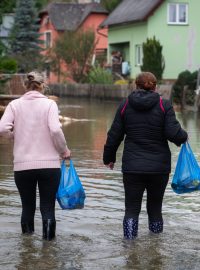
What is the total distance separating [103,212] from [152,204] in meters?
1.69

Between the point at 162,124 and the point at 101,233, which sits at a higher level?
the point at 162,124

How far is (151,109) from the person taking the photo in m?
7.52

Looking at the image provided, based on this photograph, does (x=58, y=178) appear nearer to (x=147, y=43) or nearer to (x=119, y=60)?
(x=147, y=43)

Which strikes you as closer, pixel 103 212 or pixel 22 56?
pixel 103 212

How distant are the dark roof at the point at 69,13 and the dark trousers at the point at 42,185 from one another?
206ft

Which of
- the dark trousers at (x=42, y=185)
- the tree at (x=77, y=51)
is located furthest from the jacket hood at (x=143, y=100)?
the tree at (x=77, y=51)

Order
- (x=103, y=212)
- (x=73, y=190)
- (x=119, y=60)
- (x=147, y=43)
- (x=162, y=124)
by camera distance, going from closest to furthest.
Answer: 1. (x=162, y=124)
2. (x=73, y=190)
3. (x=103, y=212)
4. (x=147, y=43)
5. (x=119, y=60)

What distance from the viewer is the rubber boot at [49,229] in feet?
25.1

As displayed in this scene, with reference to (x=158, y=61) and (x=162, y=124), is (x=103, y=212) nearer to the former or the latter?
(x=162, y=124)

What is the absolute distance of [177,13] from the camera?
49781 mm

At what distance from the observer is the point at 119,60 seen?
5216 cm

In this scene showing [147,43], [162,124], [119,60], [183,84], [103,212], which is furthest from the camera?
[119,60]

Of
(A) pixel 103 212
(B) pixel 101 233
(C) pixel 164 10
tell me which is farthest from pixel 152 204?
(C) pixel 164 10

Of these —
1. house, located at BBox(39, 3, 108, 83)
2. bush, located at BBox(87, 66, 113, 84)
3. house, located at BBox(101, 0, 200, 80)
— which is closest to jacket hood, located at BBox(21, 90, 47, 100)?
bush, located at BBox(87, 66, 113, 84)
